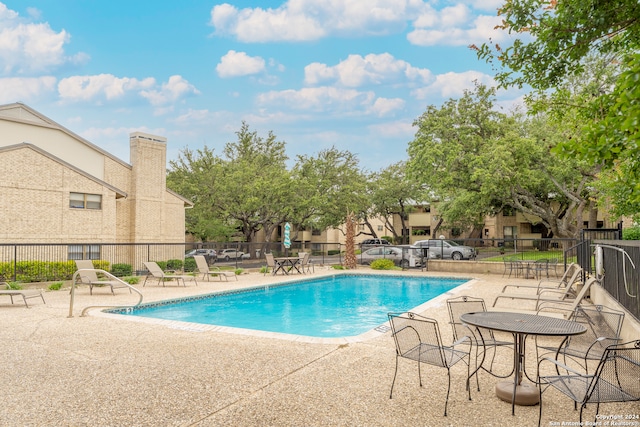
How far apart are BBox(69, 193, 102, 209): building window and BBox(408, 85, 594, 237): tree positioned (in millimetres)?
16938

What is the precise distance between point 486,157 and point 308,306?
46.6 feet

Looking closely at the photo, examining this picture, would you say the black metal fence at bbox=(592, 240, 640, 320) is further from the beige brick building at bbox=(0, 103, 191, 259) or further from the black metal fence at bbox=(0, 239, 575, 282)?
the beige brick building at bbox=(0, 103, 191, 259)

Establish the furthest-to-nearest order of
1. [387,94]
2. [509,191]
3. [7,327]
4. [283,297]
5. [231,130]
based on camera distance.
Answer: [231,130], [387,94], [509,191], [283,297], [7,327]

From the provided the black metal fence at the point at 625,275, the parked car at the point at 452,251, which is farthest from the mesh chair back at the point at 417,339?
the parked car at the point at 452,251

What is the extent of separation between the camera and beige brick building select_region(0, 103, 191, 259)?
19.4 metres

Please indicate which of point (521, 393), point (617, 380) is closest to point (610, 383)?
point (617, 380)

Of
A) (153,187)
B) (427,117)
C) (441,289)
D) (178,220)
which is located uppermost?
(427,117)

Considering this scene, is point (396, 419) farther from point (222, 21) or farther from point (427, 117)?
point (222, 21)

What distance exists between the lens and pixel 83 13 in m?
27.2

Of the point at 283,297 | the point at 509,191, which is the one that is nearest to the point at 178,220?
the point at 283,297

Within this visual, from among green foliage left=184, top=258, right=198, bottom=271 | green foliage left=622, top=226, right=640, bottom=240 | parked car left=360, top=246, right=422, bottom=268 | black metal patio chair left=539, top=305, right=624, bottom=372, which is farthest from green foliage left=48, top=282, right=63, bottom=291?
green foliage left=622, top=226, right=640, bottom=240

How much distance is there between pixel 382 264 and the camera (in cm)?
2233

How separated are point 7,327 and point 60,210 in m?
14.5

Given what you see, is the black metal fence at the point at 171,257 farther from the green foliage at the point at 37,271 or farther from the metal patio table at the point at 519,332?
the metal patio table at the point at 519,332
